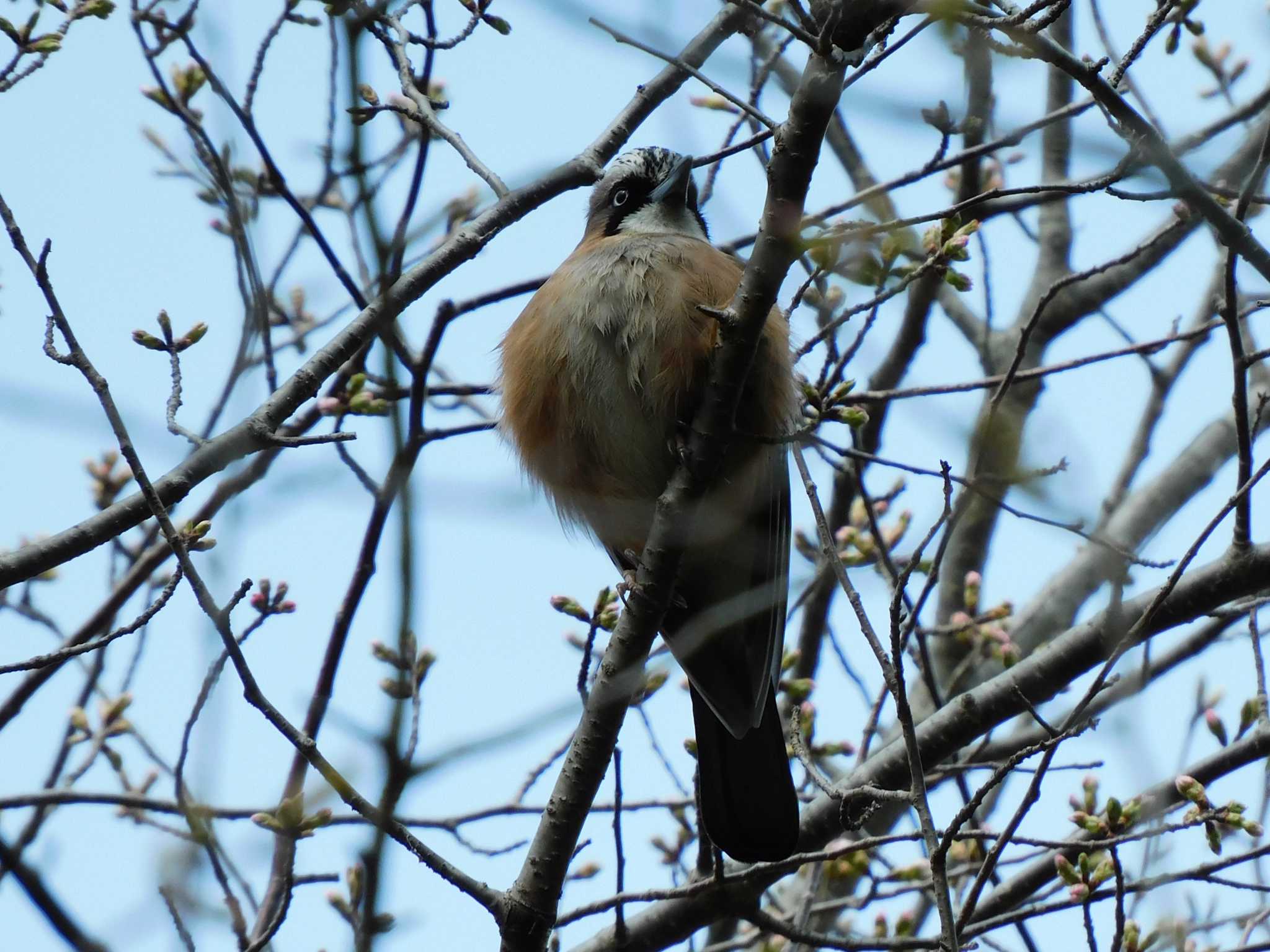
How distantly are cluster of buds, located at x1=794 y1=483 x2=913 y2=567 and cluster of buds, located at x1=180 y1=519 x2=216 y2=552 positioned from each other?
232 cm

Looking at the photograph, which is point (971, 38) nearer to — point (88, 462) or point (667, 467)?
point (667, 467)

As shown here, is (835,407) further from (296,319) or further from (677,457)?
(296,319)

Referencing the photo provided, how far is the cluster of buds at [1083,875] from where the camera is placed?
4125 millimetres

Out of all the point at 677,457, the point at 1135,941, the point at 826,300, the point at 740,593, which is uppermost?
the point at 826,300

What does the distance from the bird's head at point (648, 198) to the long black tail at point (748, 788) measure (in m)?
2.07

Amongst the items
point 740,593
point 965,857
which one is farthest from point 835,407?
point 965,857

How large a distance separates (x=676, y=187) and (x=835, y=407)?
1.72 metres

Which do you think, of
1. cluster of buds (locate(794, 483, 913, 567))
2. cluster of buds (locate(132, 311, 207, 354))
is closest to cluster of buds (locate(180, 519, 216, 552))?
cluster of buds (locate(132, 311, 207, 354))

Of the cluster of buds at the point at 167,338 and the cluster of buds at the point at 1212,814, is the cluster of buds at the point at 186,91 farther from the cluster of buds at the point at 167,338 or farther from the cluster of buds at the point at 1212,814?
the cluster of buds at the point at 1212,814

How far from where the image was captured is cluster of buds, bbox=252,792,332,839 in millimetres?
3564

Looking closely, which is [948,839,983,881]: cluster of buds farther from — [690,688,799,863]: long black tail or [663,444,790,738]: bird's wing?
[663,444,790,738]: bird's wing

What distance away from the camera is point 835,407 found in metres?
4.77

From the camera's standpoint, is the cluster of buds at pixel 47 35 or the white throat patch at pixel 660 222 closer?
the cluster of buds at pixel 47 35

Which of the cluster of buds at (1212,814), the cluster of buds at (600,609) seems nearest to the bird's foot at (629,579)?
the cluster of buds at (600,609)
